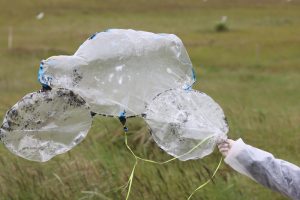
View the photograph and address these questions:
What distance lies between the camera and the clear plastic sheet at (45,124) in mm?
3744

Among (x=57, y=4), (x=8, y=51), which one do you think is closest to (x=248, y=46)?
(x=8, y=51)

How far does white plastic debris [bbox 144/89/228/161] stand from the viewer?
3.43 m

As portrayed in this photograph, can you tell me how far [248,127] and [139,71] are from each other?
3355 mm

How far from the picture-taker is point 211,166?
564 cm

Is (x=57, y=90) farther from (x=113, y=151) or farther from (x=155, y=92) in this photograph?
(x=113, y=151)

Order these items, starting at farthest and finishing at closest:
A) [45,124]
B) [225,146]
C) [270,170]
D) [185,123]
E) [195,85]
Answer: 1. [195,85]
2. [45,124]
3. [185,123]
4. [225,146]
5. [270,170]

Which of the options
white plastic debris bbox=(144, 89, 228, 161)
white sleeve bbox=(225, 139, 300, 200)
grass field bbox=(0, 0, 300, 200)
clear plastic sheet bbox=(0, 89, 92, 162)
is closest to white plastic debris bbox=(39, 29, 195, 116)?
clear plastic sheet bbox=(0, 89, 92, 162)

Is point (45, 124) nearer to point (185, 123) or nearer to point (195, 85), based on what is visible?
point (185, 123)

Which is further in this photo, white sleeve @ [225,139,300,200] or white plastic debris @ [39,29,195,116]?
white plastic debris @ [39,29,195,116]

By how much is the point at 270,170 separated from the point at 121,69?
1.06 meters

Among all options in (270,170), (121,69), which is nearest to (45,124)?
(121,69)

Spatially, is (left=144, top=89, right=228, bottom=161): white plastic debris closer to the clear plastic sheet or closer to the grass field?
the clear plastic sheet

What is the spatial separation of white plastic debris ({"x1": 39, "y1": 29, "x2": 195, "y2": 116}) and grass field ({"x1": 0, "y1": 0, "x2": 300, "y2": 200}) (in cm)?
93

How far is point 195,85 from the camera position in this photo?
16625mm
